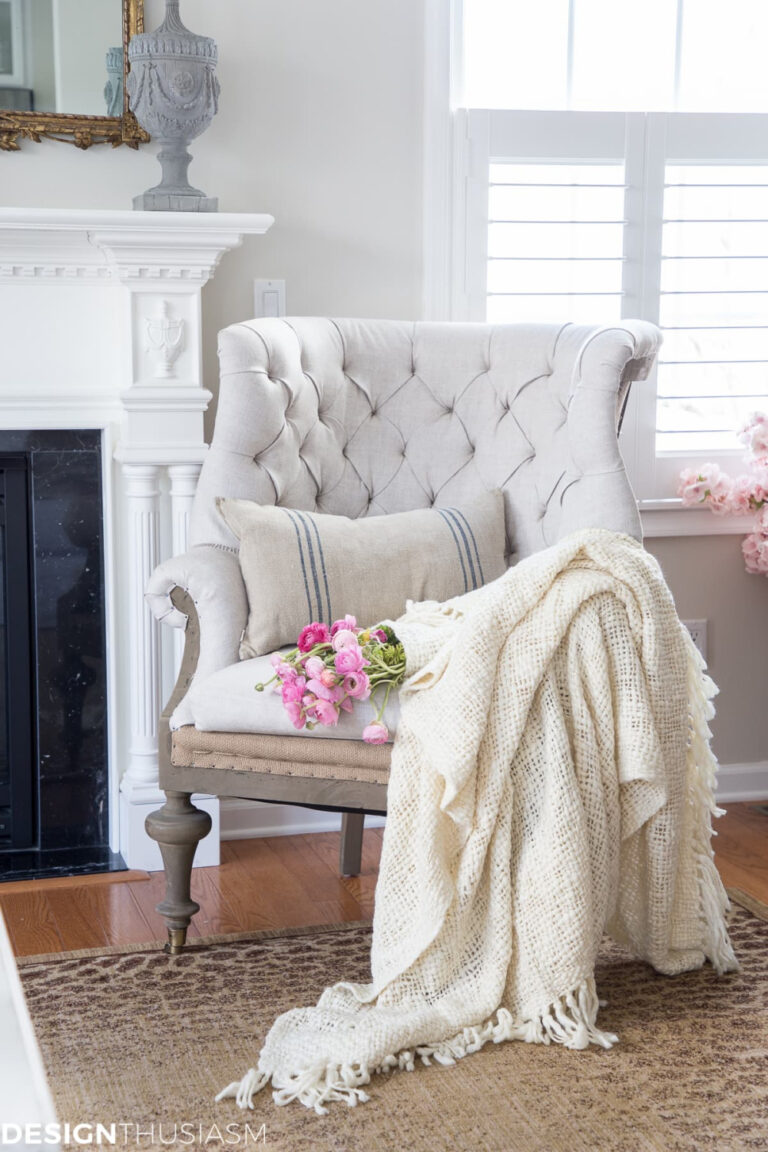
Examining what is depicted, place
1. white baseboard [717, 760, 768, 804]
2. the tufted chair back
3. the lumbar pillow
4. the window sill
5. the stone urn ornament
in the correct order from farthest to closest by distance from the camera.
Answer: white baseboard [717, 760, 768, 804]
the window sill
the stone urn ornament
the tufted chair back
the lumbar pillow

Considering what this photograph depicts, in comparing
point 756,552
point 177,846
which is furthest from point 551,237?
point 177,846

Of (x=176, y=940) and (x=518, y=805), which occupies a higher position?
(x=518, y=805)

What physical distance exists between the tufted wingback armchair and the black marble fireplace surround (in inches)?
16.6

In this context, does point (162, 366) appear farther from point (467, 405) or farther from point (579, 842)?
point (579, 842)

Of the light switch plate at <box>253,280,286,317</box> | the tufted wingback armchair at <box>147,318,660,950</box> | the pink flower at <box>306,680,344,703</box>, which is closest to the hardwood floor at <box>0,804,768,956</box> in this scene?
the tufted wingback armchair at <box>147,318,660,950</box>

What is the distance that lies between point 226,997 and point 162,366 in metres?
1.21

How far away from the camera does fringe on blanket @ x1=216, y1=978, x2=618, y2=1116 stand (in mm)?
1679

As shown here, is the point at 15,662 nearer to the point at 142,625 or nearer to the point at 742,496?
the point at 142,625

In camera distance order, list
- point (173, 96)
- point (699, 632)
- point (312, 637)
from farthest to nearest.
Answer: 1. point (699, 632)
2. point (173, 96)
3. point (312, 637)

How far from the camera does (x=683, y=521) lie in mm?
2986

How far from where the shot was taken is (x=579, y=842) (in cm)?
182

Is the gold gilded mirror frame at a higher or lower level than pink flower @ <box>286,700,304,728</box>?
higher

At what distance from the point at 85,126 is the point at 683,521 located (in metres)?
1.55
